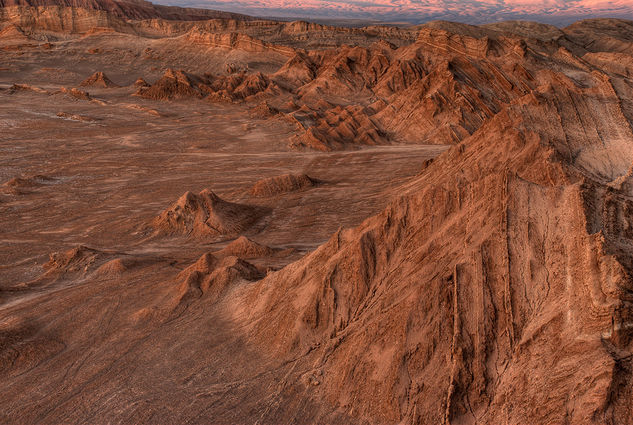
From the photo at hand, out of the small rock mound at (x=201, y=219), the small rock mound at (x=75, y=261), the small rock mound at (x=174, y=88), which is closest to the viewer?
the small rock mound at (x=75, y=261)

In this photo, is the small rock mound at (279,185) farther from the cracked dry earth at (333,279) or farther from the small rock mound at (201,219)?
the small rock mound at (201,219)

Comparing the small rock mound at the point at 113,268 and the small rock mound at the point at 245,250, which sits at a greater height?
the small rock mound at the point at 245,250

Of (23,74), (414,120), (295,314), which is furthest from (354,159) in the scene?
(23,74)

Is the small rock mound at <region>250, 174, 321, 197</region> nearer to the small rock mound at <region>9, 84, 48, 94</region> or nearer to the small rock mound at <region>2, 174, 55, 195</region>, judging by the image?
the small rock mound at <region>2, 174, 55, 195</region>

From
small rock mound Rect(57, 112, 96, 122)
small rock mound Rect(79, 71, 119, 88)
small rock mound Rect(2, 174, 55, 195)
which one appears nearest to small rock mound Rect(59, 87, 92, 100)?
small rock mound Rect(79, 71, 119, 88)

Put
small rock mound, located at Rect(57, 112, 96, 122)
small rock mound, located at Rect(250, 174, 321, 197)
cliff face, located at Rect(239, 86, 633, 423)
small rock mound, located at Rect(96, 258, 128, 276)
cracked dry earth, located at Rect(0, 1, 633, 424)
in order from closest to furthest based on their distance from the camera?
cliff face, located at Rect(239, 86, 633, 423), cracked dry earth, located at Rect(0, 1, 633, 424), small rock mound, located at Rect(96, 258, 128, 276), small rock mound, located at Rect(250, 174, 321, 197), small rock mound, located at Rect(57, 112, 96, 122)

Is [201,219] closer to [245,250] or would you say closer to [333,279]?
[245,250]

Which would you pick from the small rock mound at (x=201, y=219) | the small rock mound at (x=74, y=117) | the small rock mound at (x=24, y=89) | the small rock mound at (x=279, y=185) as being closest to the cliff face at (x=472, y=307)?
the small rock mound at (x=201, y=219)
